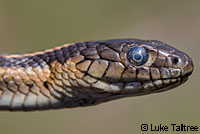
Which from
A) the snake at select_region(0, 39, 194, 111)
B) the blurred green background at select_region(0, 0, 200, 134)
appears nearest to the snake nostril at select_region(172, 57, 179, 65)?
the snake at select_region(0, 39, 194, 111)

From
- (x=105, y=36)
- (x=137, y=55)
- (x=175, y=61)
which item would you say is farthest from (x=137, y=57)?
(x=105, y=36)

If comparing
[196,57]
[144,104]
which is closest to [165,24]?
[196,57]

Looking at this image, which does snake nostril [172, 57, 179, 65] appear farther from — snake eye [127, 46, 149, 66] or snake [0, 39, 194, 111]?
snake eye [127, 46, 149, 66]

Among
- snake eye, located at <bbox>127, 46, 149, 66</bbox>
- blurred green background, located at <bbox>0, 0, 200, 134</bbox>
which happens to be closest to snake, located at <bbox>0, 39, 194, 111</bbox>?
snake eye, located at <bbox>127, 46, 149, 66</bbox>

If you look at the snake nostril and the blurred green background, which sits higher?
the snake nostril

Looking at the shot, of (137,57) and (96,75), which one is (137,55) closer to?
(137,57)

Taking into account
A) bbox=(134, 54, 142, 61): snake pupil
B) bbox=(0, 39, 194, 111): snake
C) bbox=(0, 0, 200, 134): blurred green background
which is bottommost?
bbox=(0, 0, 200, 134): blurred green background

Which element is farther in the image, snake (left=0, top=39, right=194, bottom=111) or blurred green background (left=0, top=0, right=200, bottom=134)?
blurred green background (left=0, top=0, right=200, bottom=134)
